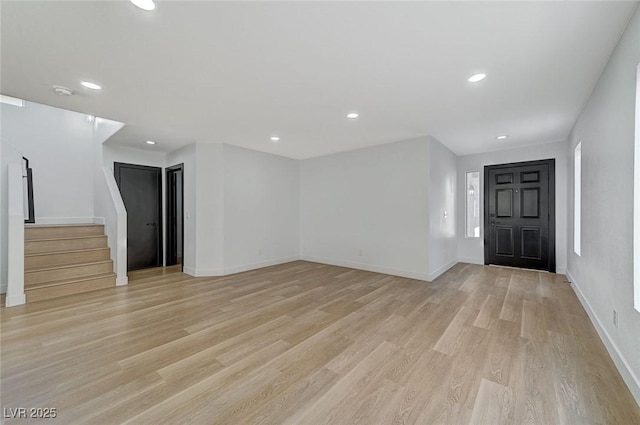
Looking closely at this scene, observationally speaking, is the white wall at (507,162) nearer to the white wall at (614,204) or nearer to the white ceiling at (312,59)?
the white ceiling at (312,59)

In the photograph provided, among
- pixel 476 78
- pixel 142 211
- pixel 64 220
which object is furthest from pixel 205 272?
pixel 476 78

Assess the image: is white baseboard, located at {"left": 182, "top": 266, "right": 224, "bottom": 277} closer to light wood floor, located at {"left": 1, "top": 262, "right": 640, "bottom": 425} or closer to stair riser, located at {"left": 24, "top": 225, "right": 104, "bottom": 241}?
light wood floor, located at {"left": 1, "top": 262, "right": 640, "bottom": 425}

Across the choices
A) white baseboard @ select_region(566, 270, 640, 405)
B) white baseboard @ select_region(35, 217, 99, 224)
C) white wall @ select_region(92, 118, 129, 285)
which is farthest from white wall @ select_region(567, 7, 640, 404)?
white baseboard @ select_region(35, 217, 99, 224)

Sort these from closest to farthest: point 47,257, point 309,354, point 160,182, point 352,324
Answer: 1. point 309,354
2. point 352,324
3. point 47,257
4. point 160,182

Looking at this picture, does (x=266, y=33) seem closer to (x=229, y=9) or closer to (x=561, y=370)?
(x=229, y=9)

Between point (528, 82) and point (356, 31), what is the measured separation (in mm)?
1936

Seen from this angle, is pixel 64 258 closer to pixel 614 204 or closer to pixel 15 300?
pixel 15 300

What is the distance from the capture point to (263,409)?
62.2 inches

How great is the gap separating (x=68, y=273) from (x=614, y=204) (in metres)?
6.53

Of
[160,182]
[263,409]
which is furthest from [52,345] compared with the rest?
[160,182]

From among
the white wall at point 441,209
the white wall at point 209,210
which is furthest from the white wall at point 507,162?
the white wall at point 209,210

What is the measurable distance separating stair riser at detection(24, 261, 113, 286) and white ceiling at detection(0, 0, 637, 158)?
242 cm

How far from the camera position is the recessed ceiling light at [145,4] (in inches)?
61.0

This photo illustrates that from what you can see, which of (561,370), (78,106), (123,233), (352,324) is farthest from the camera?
(123,233)
